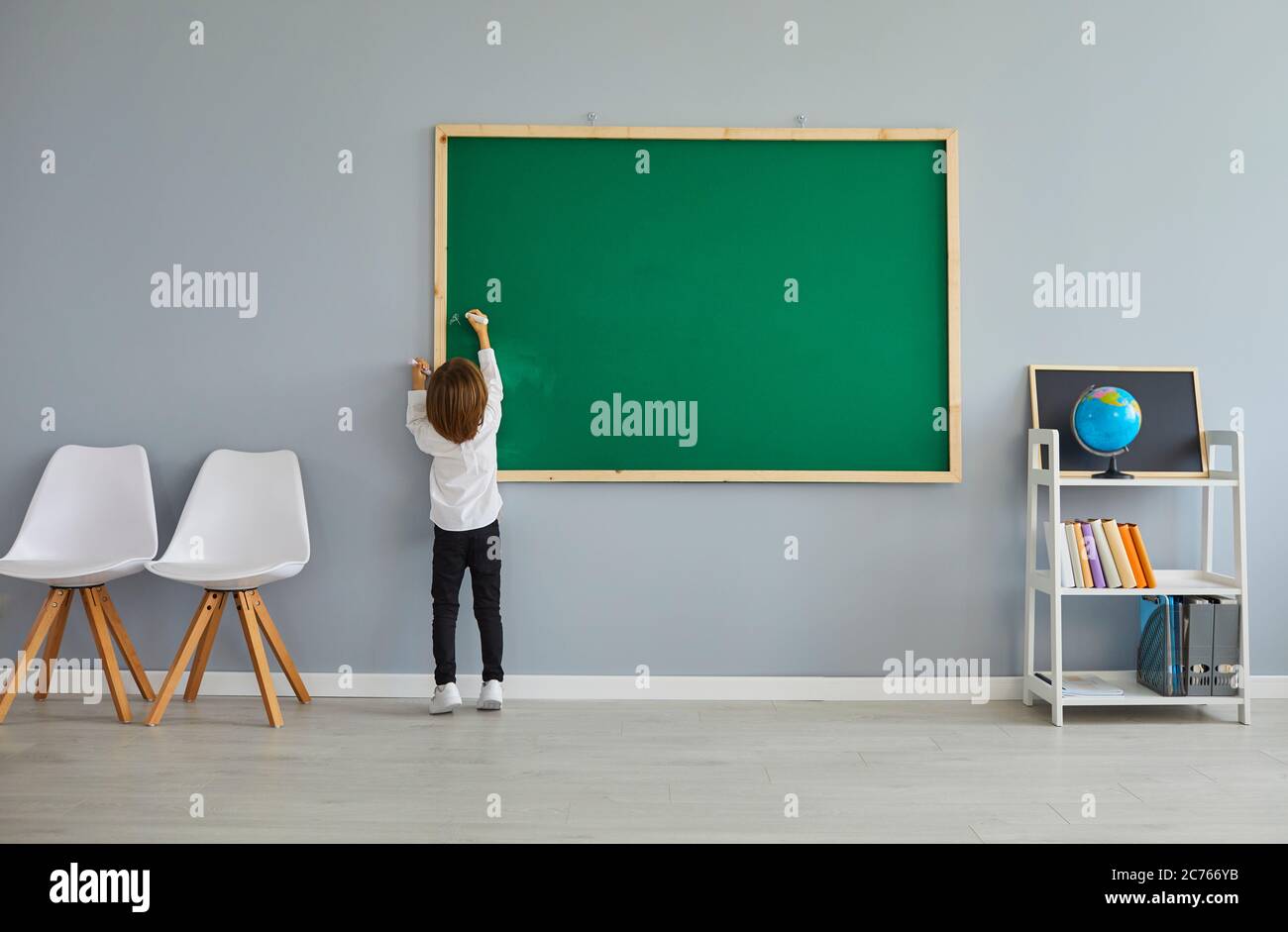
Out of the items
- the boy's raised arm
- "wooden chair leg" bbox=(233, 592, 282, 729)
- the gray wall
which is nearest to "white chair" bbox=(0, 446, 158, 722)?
the gray wall

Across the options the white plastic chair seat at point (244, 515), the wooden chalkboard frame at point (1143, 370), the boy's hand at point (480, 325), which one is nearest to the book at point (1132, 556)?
the wooden chalkboard frame at point (1143, 370)

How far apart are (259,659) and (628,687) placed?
1294mm

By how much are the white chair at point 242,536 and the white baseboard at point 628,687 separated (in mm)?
119

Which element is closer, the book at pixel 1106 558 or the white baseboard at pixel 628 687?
the book at pixel 1106 558

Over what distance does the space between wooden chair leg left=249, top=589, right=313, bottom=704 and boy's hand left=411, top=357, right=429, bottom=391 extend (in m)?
0.92

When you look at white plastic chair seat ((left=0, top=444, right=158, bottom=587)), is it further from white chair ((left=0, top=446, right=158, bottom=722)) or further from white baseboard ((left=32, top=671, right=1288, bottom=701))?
white baseboard ((left=32, top=671, right=1288, bottom=701))

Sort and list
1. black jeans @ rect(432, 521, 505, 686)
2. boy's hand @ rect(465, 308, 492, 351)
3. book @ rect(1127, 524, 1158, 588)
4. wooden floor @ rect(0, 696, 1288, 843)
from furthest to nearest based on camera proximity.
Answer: boy's hand @ rect(465, 308, 492, 351)
black jeans @ rect(432, 521, 505, 686)
book @ rect(1127, 524, 1158, 588)
wooden floor @ rect(0, 696, 1288, 843)

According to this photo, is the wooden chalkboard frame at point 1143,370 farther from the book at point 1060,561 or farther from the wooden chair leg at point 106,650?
the wooden chair leg at point 106,650

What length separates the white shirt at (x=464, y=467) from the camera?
3.31 meters

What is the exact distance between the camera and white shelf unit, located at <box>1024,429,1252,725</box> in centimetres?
316

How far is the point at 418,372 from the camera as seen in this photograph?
3453 millimetres

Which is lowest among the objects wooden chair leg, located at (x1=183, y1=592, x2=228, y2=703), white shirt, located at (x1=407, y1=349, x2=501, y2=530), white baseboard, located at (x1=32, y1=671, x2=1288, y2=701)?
white baseboard, located at (x1=32, y1=671, x2=1288, y2=701)

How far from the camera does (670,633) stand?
3500 millimetres

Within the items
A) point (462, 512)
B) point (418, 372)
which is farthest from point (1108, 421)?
point (418, 372)
